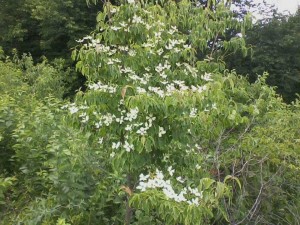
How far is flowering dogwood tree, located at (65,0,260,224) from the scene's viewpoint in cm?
211

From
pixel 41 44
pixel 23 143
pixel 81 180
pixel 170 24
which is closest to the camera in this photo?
pixel 170 24

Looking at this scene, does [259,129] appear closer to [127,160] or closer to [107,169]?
[107,169]

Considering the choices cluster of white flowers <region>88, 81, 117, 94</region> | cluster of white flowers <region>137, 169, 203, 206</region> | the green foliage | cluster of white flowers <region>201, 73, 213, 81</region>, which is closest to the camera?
cluster of white flowers <region>137, 169, 203, 206</region>

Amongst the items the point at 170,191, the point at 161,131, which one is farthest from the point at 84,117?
the point at 170,191

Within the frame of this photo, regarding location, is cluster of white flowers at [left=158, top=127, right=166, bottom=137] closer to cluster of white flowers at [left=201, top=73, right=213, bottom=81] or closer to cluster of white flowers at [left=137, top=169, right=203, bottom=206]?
cluster of white flowers at [left=137, top=169, right=203, bottom=206]

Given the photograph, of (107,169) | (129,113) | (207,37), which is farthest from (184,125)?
(107,169)

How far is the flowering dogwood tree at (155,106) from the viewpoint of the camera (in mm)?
2107

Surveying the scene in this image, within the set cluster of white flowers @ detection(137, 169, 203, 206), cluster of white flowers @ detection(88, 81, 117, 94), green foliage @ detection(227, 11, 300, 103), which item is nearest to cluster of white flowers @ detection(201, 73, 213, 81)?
cluster of white flowers @ detection(88, 81, 117, 94)

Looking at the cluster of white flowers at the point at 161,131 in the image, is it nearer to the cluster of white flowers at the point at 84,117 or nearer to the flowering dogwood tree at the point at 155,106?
A: the flowering dogwood tree at the point at 155,106

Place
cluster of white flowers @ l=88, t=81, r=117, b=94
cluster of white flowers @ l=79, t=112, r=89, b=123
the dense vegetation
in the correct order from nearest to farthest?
the dense vegetation
cluster of white flowers @ l=88, t=81, r=117, b=94
cluster of white flowers @ l=79, t=112, r=89, b=123

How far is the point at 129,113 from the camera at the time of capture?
231 cm

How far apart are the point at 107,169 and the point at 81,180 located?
231 millimetres

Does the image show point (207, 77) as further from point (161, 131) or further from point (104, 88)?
point (104, 88)

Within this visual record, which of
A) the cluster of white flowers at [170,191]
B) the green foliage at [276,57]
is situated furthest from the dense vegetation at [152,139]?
the green foliage at [276,57]
